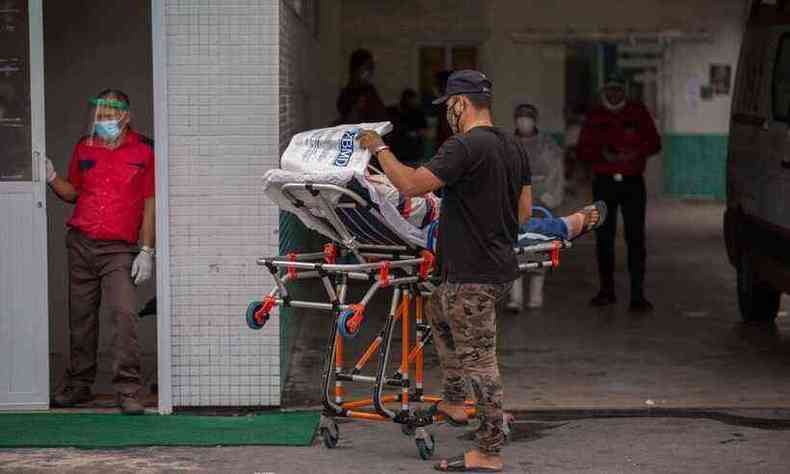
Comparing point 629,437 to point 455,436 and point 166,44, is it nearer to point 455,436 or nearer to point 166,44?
point 455,436

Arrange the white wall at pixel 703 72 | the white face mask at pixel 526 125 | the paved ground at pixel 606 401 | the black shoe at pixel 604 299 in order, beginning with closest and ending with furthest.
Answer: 1. the paved ground at pixel 606 401
2. the white face mask at pixel 526 125
3. the black shoe at pixel 604 299
4. the white wall at pixel 703 72

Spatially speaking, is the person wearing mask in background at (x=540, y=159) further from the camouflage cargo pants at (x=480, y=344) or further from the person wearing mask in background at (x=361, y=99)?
the camouflage cargo pants at (x=480, y=344)

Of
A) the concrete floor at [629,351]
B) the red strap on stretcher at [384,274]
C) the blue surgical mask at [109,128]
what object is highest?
the blue surgical mask at [109,128]

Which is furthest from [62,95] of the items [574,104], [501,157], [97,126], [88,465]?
[574,104]

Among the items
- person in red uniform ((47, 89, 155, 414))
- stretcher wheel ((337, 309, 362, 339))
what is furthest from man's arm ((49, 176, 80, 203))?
stretcher wheel ((337, 309, 362, 339))

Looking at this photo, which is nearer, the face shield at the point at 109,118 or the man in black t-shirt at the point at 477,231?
the man in black t-shirt at the point at 477,231

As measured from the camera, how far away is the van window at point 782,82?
A: 10.6m

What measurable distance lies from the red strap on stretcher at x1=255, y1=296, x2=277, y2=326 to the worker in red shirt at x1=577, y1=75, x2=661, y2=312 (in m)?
5.58

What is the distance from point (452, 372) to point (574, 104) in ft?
57.3

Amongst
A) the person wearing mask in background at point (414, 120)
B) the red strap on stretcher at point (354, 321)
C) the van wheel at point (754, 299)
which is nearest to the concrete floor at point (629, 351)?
the van wheel at point (754, 299)

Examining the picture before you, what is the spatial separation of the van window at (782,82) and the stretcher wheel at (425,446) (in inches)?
162

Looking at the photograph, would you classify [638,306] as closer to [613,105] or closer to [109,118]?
[613,105]

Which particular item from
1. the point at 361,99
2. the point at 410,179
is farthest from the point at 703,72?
the point at 410,179

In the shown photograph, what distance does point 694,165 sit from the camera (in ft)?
79.9
